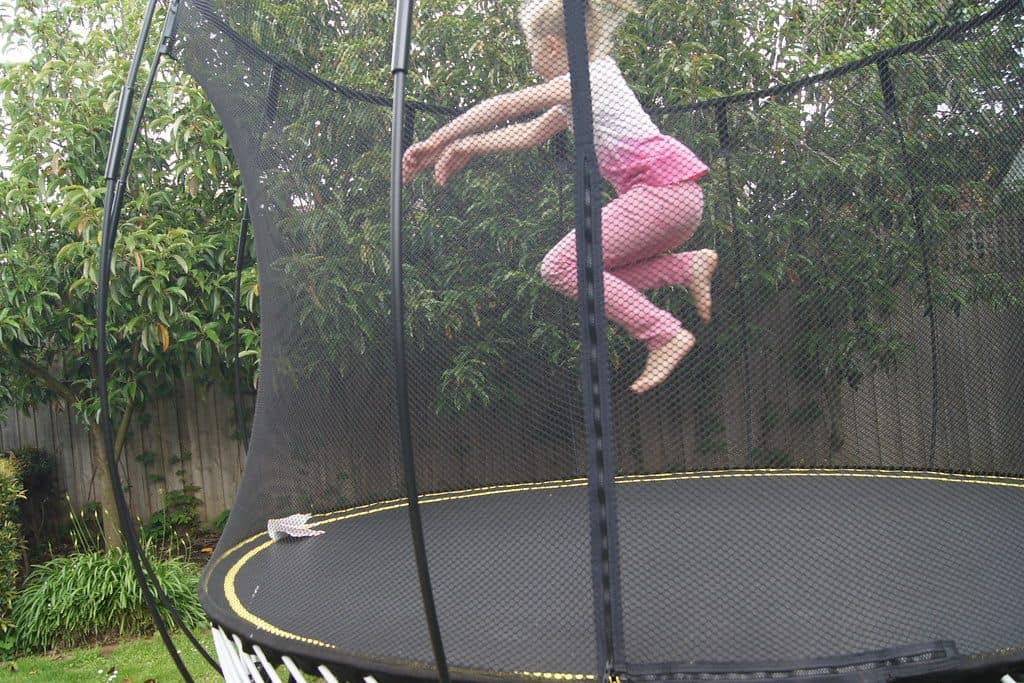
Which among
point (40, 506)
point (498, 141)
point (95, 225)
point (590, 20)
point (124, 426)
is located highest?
point (95, 225)

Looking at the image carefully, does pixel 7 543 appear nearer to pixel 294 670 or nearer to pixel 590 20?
pixel 294 670

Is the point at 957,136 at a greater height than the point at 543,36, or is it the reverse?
the point at 543,36

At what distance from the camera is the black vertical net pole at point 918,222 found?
1.44 meters

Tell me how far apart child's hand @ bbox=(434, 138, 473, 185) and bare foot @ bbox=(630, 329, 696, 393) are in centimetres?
48

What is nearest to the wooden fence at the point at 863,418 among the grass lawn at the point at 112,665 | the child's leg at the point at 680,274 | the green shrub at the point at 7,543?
the child's leg at the point at 680,274

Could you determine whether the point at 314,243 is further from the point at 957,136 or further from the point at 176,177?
the point at 176,177

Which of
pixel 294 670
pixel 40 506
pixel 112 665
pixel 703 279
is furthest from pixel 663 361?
pixel 40 506

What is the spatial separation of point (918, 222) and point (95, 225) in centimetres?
258

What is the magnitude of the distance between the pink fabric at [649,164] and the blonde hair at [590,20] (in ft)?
0.49

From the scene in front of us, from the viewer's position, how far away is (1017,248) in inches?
59.8

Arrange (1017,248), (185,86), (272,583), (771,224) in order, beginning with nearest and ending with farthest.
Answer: (771,224) < (1017,248) < (272,583) < (185,86)

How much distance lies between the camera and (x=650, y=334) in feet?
4.19

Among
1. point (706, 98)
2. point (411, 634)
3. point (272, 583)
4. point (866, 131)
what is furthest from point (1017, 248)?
point (272, 583)

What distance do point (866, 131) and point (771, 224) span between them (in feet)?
0.79
